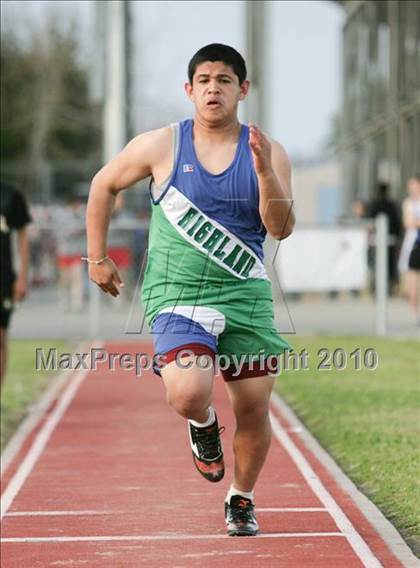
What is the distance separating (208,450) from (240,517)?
512 mm

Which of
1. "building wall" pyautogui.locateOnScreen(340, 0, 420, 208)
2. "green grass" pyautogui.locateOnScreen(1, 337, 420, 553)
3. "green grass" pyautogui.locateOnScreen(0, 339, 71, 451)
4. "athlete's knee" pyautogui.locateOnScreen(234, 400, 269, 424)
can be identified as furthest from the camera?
"building wall" pyautogui.locateOnScreen(340, 0, 420, 208)

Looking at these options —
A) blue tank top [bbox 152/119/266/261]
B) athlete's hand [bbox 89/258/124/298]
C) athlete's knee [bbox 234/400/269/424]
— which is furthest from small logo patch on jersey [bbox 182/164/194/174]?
athlete's knee [bbox 234/400/269/424]

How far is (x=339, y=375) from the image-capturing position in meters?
16.9

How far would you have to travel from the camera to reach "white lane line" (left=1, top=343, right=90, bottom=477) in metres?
11.7

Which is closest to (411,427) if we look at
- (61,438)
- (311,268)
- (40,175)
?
(61,438)

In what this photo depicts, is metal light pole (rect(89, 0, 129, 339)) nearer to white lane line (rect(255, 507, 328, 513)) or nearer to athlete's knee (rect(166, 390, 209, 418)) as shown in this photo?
white lane line (rect(255, 507, 328, 513))

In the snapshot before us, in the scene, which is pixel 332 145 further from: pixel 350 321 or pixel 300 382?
pixel 300 382

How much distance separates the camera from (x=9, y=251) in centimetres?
1346

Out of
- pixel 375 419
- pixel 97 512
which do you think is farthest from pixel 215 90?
pixel 375 419

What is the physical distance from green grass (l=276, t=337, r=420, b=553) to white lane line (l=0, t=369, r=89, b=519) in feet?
6.76

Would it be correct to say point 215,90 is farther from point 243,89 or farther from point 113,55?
point 113,55

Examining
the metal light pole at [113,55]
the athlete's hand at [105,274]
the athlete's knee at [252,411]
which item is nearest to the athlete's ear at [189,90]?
the athlete's hand at [105,274]

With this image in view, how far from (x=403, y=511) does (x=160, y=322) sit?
2.08 m

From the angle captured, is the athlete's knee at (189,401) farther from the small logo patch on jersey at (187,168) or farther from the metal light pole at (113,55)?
the metal light pole at (113,55)
